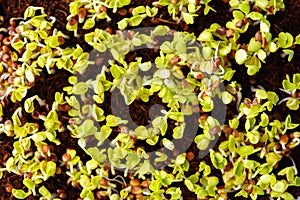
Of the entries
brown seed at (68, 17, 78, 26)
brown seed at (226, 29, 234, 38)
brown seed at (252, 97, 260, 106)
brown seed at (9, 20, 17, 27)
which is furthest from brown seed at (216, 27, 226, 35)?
brown seed at (9, 20, 17, 27)

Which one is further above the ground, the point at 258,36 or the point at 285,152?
the point at 258,36

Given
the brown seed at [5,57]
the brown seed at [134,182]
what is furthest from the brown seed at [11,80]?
the brown seed at [134,182]

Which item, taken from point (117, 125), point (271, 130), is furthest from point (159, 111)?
point (271, 130)

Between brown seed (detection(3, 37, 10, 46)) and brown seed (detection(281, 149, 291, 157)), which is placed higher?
brown seed (detection(3, 37, 10, 46))

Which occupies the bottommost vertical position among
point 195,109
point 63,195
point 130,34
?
point 63,195

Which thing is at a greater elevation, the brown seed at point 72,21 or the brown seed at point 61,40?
the brown seed at point 72,21

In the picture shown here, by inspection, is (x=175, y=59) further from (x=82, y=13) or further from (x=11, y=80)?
(x=11, y=80)

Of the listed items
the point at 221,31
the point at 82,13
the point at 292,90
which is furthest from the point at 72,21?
the point at 292,90

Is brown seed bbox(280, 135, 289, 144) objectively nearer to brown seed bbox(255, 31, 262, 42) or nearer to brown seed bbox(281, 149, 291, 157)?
brown seed bbox(281, 149, 291, 157)

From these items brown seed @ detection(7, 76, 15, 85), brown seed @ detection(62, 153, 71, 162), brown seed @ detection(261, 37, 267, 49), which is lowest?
brown seed @ detection(62, 153, 71, 162)

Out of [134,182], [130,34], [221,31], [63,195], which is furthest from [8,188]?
[221,31]

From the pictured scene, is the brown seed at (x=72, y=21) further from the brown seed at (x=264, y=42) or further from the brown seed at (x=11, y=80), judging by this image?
the brown seed at (x=264, y=42)

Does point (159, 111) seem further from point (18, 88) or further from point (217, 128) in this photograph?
point (18, 88)
